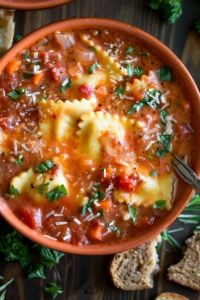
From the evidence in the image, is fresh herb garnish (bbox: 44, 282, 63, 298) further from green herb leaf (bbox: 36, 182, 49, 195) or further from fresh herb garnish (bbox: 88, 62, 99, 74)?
fresh herb garnish (bbox: 88, 62, 99, 74)

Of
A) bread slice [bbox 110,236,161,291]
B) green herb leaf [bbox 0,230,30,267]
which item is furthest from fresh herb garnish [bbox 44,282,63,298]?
bread slice [bbox 110,236,161,291]

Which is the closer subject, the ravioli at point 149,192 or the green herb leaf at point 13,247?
the ravioli at point 149,192

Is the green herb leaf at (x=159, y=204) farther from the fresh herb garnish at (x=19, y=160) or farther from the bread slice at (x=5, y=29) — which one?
the bread slice at (x=5, y=29)

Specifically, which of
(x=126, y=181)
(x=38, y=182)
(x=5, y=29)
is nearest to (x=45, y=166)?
(x=38, y=182)

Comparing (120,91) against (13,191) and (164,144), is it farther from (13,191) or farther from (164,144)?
(13,191)

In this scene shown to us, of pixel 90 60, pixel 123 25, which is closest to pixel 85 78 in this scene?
pixel 90 60

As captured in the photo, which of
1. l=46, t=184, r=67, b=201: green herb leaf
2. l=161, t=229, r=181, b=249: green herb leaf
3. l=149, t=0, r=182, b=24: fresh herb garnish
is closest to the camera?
l=46, t=184, r=67, b=201: green herb leaf

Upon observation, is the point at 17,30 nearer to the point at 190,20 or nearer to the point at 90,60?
the point at 90,60

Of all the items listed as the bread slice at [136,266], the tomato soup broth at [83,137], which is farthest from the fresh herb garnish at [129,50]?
the bread slice at [136,266]
